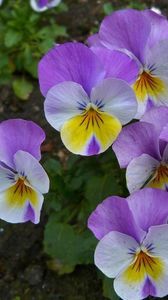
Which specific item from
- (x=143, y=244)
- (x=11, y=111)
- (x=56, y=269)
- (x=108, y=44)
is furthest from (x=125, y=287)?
(x=11, y=111)

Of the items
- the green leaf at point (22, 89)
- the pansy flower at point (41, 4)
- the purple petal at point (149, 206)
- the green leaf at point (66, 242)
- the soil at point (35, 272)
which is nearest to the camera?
the purple petal at point (149, 206)

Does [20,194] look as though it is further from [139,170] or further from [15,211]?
[139,170]

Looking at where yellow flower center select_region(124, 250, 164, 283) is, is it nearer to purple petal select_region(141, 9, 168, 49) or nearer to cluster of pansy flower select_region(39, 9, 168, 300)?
cluster of pansy flower select_region(39, 9, 168, 300)

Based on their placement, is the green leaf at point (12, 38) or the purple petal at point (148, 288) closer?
the purple petal at point (148, 288)

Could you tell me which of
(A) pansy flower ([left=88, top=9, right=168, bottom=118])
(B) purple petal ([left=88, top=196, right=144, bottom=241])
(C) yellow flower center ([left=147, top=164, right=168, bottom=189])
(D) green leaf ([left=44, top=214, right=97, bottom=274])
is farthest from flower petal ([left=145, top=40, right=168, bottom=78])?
(D) green leaf ([left=44, top=214, right=97, bottom=274])

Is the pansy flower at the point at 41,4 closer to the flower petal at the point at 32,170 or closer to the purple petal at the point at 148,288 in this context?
the flower petal at the point at 32,170

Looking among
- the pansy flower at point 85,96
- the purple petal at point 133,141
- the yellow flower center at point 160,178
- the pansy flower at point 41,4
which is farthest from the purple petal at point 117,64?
the pansy flower at point 41,4

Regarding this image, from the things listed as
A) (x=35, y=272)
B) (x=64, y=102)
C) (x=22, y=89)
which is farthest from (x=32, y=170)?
(x=22, y=89)

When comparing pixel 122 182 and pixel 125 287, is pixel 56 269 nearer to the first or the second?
pixel 122 182
